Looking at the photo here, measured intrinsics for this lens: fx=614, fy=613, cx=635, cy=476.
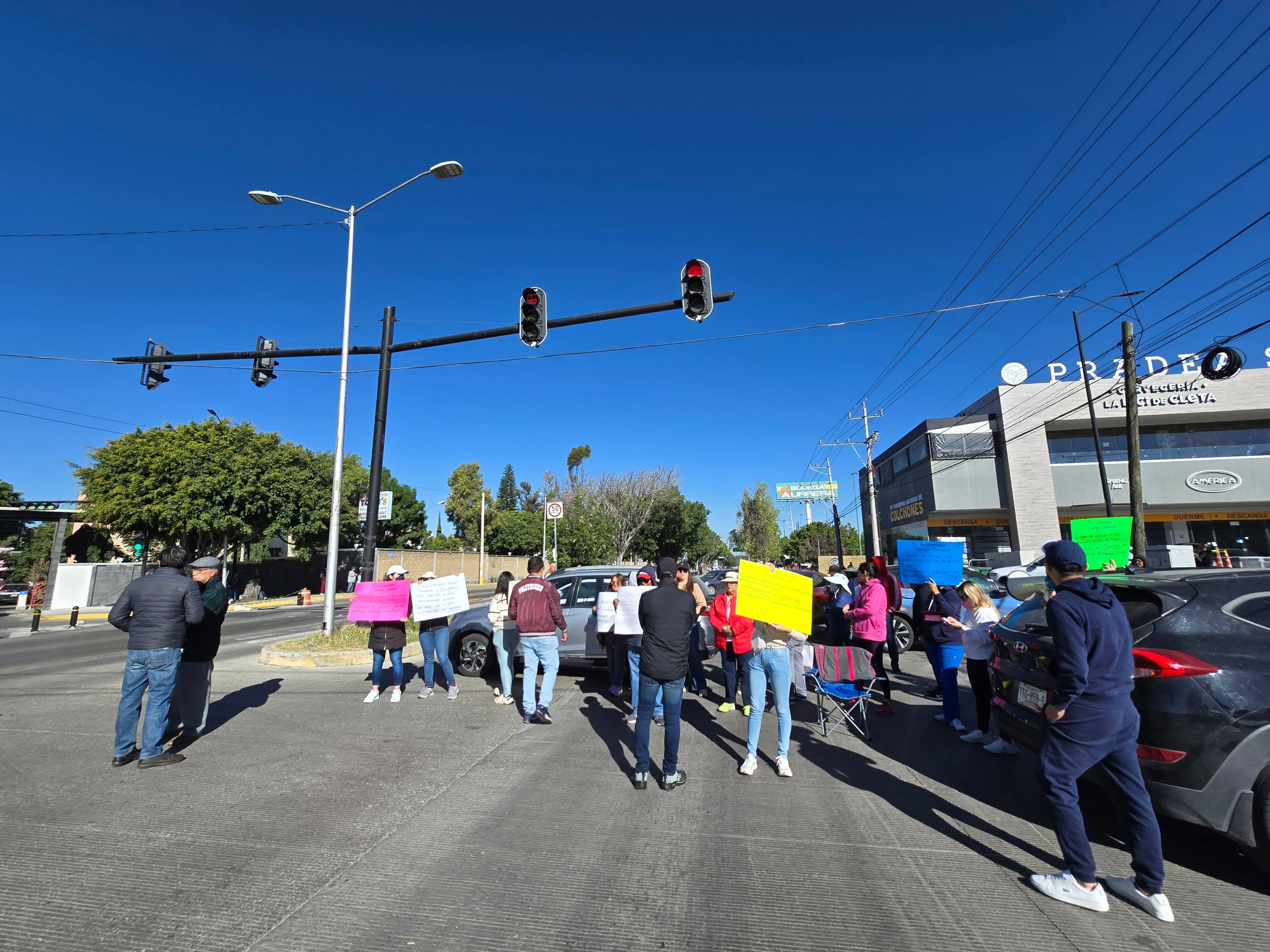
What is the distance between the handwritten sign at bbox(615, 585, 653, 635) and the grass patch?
16.3ft

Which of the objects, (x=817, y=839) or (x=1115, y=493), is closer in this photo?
(x=817, y=839)

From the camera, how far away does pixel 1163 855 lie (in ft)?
12.3

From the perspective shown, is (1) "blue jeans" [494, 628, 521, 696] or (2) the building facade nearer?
(1) "blue jeans" [494, 628, 521, 696]

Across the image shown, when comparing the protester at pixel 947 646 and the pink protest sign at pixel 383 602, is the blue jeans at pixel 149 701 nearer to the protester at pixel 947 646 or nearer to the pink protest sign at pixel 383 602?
the pink protest sign at pixel 383 602

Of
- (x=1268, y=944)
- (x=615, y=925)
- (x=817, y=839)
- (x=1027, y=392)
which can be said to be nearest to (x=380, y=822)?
(x=615, y=925)

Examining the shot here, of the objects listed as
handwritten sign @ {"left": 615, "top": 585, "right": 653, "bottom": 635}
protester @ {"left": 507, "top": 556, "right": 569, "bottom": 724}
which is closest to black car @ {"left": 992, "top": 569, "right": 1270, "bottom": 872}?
handwritten sign @ {"left": 615, "top": 585, "right": 653, "bottom": 635}

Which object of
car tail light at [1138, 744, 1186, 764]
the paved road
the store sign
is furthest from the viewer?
the store sign

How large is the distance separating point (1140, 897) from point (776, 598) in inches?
108

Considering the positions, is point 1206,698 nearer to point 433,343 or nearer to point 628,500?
point 433,343

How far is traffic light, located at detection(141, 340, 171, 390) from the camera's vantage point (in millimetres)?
11648

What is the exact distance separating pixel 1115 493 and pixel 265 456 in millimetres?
46749

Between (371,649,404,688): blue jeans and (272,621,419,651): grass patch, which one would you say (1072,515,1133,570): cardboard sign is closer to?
(371,649,404,688): blue jeans

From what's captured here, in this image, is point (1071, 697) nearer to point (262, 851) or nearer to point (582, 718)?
point (262, 851)

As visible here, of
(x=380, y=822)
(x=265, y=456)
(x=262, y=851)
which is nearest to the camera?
(x=262, y=851)
